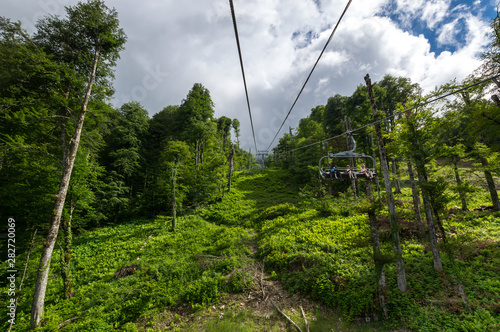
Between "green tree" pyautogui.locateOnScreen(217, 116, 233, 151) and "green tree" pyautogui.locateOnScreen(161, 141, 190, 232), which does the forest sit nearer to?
"green tree" pyautogui.locateOnScreen(161, 141, 190, 232)

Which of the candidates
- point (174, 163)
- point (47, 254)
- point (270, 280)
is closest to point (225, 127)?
point (174, 163)

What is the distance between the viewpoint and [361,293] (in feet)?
23.3

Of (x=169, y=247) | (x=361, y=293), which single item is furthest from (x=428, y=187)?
(x=169, y=247)

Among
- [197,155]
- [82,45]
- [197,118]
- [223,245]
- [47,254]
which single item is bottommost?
[223,245]

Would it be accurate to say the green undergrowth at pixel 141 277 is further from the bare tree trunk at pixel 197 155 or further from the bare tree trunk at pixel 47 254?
the bare tree trunk at pixel 197 155

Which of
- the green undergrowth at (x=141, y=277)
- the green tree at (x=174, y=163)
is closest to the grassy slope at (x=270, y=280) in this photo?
the green undergrowth at (x=141, y=277)

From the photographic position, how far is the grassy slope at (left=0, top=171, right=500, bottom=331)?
6.71 metres

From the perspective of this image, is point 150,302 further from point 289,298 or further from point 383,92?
point 383,92

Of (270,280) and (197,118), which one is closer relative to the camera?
(270,280)

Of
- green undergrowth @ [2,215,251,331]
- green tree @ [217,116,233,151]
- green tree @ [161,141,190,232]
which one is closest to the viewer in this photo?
green undergrowth @ [2,215,251,331]

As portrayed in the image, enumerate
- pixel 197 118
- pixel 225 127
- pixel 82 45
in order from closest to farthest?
pixel 82 45 → pixel 197 118 → pixel 225 127

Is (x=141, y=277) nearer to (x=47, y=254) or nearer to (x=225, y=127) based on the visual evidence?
(x=47, y=254)

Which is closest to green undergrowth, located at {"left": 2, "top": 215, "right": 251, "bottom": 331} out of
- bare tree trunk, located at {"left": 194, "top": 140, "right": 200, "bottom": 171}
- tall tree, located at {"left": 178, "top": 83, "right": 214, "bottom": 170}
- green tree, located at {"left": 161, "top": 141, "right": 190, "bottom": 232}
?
green tree, located at {"left": 161, "top": 141, "right": 190, "bottom": 232}

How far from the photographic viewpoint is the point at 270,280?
9203 millimetres
